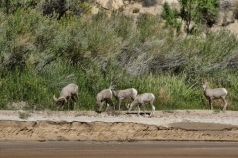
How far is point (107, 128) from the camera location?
16.3m

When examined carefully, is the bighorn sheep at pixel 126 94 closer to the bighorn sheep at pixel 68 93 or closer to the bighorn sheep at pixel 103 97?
the bighorn sheep at pixel 103 97

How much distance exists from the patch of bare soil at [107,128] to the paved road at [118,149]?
668 mm

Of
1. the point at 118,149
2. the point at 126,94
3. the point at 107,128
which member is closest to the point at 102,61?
the point at 126,94

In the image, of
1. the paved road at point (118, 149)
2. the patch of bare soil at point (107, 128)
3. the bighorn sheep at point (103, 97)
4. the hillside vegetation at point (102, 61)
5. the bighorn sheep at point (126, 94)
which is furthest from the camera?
the hillside vegetation at point (102, 61)

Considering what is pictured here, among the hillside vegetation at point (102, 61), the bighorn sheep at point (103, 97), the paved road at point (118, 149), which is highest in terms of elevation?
the hillside vegetation at point (102, 61)

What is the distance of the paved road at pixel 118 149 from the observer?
12641 mm

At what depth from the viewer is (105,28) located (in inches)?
1039

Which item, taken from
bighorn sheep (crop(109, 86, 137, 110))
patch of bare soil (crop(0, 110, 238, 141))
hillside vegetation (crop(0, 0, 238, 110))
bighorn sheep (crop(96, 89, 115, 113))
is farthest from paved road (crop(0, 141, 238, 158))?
hillside vegetation (crop(0, 0, 238, 110))

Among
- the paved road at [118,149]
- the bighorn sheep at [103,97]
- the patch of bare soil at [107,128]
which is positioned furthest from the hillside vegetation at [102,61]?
the paved road at [118,149]

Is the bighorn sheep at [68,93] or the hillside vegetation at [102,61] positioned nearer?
the bighorn sheep at [68,93]

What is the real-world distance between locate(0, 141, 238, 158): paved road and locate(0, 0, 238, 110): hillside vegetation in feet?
17.6

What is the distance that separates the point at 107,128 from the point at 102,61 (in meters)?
7.99

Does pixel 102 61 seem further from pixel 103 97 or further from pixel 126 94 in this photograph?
pixel 103 97

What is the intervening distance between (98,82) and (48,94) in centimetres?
206
